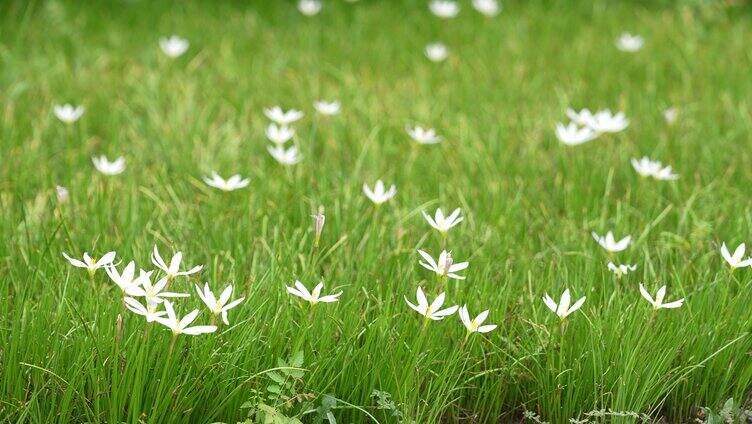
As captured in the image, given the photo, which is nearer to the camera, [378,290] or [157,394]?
[157,394]

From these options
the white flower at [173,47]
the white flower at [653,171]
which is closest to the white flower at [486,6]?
the white flower at [173,47]

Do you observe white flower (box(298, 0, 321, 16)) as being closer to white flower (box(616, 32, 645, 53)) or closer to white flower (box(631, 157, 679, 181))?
white flower (box(616, 32, 645, 53))

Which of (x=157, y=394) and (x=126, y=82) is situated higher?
(x=157, y=394)

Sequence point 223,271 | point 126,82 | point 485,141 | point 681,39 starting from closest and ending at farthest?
point 223,271 < point 485,141 < point 126,82 < point 681,39

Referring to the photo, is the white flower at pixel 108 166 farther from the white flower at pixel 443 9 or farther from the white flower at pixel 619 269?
the white flower at pixel 443 9

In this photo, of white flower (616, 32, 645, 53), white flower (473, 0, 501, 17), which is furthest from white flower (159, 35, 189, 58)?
white flower (616, 32, 645, 53)

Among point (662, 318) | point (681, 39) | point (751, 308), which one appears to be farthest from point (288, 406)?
point (681, 39)

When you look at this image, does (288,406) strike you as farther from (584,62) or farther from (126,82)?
(584,62)
